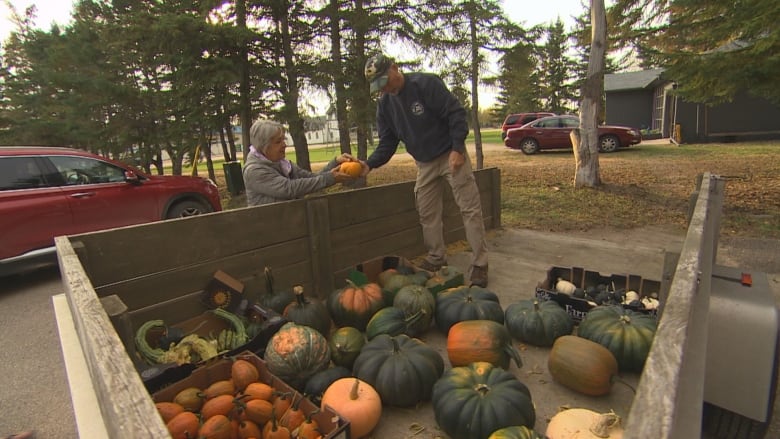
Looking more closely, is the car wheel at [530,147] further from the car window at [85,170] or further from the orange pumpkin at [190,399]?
the orange pumpkin at [190,399]

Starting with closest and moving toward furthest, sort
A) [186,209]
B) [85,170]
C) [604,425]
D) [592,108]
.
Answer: [604,425] → [85,170] → [186,209] → [592,108]

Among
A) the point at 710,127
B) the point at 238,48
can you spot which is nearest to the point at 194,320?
the point at 238,48

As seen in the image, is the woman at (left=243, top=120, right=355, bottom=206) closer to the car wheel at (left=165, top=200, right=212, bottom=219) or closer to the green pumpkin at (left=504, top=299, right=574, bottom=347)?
the green pumpkin at (left=504, top=299, right=574, bottom=347)

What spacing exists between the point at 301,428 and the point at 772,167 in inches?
560

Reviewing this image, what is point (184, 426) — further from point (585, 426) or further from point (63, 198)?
point (63, 198)

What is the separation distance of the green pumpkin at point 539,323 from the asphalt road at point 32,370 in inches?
108

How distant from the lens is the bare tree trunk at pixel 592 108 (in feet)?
30.0

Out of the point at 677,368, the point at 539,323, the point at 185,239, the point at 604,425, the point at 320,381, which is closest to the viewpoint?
the point at 677,368

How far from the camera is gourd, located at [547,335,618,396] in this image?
7.14 feet

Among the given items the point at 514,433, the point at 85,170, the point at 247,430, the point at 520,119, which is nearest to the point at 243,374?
the point at 247,430

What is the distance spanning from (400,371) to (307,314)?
853mm

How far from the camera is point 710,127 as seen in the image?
835 inches

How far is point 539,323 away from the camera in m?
2.70

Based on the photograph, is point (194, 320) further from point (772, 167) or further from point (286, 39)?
point (772, 167)
